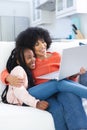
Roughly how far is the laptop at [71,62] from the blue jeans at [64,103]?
5 centimetres

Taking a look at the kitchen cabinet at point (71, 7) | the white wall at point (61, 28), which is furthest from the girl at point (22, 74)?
the white wall at point (61, 28)

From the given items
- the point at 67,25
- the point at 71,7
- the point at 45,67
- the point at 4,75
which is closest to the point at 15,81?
the point at 4,75

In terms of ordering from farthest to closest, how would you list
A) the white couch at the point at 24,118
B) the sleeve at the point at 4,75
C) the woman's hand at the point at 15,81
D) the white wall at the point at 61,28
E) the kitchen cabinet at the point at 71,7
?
the white wall at the point at 61,28 < the kitchen cabinet at the point at 71,7 < the sleeve at the point at 4,75 < the woman's hand at the point at 15,81 < the white couch at the point at 24,118

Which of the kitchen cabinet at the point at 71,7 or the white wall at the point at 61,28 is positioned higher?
the kitchen cabinet at the point at 71,7

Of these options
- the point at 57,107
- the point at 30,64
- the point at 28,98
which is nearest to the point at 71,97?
the point at 57,107

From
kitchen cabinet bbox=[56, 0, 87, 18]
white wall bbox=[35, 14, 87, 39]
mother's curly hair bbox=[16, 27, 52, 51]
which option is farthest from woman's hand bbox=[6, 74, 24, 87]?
white wall bbox=[35, 14, 87, 39]

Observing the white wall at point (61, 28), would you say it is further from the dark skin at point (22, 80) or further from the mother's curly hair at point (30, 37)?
the dark skin at point (22, 80)

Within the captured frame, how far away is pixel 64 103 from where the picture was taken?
1.14 meters

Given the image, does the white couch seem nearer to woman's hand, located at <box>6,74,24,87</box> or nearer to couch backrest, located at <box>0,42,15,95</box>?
woman's hand, located at <box>6,74,24,87</box>

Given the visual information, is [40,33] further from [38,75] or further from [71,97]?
[71,97]

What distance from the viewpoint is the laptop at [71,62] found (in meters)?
1.18

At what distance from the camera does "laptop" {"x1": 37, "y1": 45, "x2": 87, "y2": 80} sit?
1183mm

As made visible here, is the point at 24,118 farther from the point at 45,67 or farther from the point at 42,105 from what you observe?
the point at 45,67

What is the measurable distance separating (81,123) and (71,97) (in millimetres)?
135
